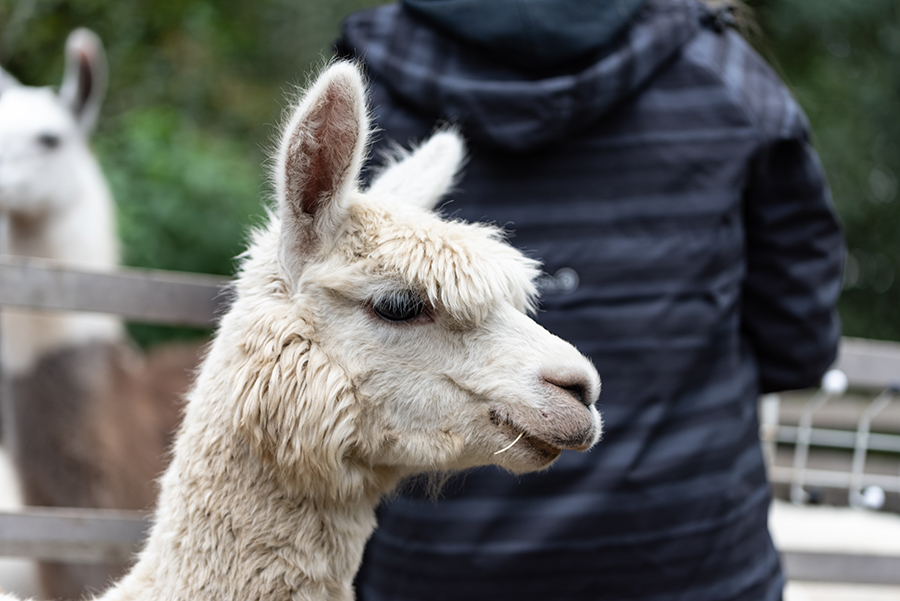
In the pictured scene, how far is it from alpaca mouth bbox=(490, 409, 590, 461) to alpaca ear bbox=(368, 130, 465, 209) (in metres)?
0.53

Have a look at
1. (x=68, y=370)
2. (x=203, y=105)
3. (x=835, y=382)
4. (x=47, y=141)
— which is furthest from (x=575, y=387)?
(x=203, y=105)

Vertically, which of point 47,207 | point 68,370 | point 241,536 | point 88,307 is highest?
point 241,536

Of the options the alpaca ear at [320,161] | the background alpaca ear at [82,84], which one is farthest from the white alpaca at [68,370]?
the alpaca ear at [320,161]

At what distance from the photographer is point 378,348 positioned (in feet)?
4.57

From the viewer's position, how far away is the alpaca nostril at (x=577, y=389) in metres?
1.37

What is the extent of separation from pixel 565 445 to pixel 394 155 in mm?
967

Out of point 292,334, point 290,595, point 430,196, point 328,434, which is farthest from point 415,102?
point 290,595

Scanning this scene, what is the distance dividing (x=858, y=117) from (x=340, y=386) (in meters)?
8.48

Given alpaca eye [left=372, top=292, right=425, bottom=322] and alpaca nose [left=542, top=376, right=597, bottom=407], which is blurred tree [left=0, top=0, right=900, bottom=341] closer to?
alpaca eye [left=372, top=292, right=425, bottom=322]

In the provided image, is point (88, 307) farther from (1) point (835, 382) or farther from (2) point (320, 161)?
(1) point (835, 382)

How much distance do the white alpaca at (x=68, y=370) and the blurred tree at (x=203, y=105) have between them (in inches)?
125

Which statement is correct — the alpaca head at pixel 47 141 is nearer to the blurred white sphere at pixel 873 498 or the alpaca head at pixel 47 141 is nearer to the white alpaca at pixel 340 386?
the white alpaca at pixel 340 386

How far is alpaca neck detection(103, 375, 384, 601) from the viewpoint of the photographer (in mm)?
1390

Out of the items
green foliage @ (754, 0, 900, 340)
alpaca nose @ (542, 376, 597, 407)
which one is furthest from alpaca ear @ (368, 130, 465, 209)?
green foliage @ (754, 0, 900, 340)
